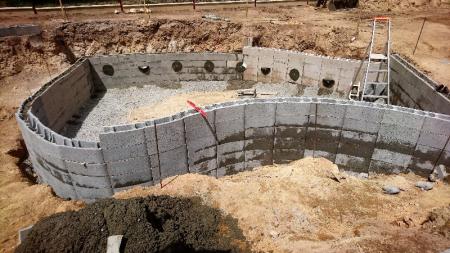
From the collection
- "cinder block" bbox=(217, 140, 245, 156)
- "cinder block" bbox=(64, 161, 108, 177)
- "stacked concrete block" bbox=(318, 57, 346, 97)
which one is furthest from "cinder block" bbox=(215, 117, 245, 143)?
"stacked concrete block" bbox=(318, 57, 346, 97)

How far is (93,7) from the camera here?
1912cm

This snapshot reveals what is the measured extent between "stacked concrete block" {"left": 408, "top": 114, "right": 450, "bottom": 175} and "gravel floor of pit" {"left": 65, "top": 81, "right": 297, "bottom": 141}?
22.3 ft

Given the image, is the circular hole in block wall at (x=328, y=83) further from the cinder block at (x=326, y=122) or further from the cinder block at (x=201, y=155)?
the cinder block at (x=201, y=155)

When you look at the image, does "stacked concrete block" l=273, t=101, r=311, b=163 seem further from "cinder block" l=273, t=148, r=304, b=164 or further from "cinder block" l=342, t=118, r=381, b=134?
"cinder block" l=342, t=118, r=381, b=134

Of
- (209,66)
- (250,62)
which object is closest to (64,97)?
(209,66)

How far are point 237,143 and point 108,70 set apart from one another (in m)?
8.91

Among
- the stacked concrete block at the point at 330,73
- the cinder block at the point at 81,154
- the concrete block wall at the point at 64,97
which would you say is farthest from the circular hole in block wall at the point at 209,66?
the cinder block at the point at 81,154

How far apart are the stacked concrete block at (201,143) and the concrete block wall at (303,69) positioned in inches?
287

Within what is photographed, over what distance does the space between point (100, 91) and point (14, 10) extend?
8.15m

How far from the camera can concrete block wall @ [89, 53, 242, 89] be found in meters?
15.8

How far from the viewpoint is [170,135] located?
8.84 metres

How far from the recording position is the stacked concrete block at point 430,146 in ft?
29.4

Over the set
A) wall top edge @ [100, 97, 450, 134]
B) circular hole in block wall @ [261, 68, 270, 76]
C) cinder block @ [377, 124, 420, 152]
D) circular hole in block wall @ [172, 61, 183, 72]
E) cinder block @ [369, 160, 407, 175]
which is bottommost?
cinder block @ [369, 160, 407, 175]

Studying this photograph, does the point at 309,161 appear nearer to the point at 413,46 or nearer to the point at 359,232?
the point at 359,232
